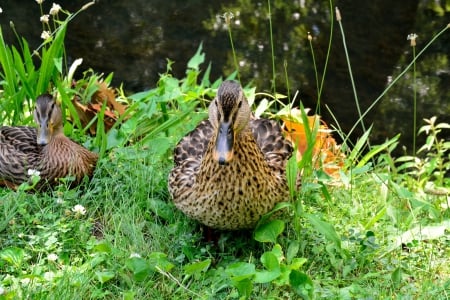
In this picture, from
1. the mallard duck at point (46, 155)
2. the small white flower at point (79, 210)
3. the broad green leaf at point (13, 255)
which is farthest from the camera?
the mallard duck at point (46, 155)

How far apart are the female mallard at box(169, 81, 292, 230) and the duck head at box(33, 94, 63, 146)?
37.4 inches

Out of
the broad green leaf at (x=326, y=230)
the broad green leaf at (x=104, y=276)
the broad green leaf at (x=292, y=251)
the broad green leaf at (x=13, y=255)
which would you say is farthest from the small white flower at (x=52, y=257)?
the broad green leaf at (x=326, y=230)

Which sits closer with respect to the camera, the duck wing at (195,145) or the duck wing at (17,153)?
the duck wing at (195,145)

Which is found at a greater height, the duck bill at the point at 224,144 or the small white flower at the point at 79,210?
the duck bill at the point at 224,144

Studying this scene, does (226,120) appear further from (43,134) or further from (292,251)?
(43,134)

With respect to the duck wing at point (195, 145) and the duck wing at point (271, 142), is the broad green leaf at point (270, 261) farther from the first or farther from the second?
the duck wing at point (195, 145)

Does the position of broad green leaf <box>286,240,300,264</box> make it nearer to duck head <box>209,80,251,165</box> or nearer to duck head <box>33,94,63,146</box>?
duck head <box>209,80,251,165</box>

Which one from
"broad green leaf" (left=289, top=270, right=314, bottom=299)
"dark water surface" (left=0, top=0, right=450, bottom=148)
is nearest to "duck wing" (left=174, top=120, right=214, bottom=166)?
"broad green leaf" (left=289, top=270, right=314, bottom=299)

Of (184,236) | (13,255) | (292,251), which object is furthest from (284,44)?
(13,255)

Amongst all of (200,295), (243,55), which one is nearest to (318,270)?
(200,295)

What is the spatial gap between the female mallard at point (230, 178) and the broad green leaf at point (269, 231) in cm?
5

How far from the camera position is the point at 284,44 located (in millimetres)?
6980

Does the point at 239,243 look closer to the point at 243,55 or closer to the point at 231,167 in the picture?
the point at 231,167

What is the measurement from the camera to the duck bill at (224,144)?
3.20m
